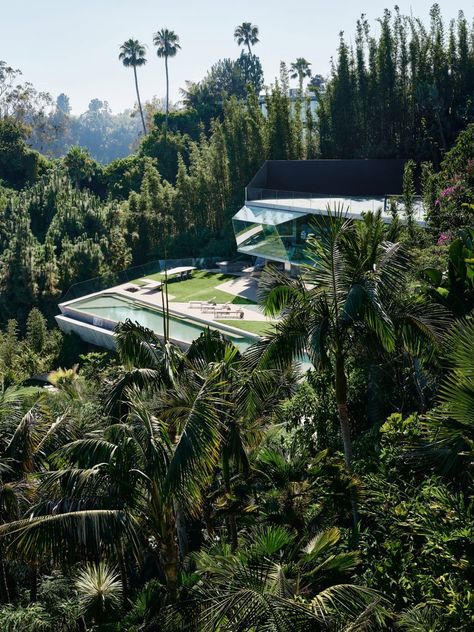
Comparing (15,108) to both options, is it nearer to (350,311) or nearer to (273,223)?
(273,223)

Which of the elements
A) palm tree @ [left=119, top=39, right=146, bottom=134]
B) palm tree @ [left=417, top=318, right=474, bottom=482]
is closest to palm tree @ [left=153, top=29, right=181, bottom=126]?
palm tree @ [left=119, top=39, right=146, bottom=134]

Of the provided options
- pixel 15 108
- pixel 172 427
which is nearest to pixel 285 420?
pixel 172 427

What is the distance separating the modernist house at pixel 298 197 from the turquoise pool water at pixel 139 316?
4949 mm

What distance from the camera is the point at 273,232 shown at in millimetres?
24672

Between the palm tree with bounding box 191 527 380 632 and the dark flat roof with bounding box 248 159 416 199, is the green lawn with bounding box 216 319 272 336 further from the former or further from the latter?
the palm tree with bounding box 191 527 380 632

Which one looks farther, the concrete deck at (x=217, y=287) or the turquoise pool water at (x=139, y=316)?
the concrete deck at (x=217, y=287)

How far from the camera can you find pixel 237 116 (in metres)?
33.6

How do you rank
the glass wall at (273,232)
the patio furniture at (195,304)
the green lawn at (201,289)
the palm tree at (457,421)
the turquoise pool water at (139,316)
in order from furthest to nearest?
the green lawn at (201,289)
the glass wall at (273,232)
the patio furniture at (195,304)
the turquoise pool water at (139,316)
the palm tree at (457,421)

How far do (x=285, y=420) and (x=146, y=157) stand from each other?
39.4 metres

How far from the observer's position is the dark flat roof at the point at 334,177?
3031 centimetres

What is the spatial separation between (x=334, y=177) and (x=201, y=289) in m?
8.99

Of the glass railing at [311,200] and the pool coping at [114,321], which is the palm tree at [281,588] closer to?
the pool coping at [114,321]

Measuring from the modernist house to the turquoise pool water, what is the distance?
4.95m

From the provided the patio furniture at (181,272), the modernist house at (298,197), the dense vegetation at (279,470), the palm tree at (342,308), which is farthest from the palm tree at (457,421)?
the patio furniture at (181,272)
